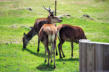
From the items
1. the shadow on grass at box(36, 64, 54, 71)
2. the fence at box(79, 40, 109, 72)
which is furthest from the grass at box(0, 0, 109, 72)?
the fence at box(79, 40, 109, 72)

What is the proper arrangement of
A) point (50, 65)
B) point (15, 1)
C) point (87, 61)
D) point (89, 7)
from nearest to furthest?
point (87, 61), point (50, 65), point (89, 7), point (15, 1)

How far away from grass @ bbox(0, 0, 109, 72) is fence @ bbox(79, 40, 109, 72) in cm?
358

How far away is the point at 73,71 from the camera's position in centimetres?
1091

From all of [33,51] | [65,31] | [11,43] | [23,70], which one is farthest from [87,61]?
[11,43]

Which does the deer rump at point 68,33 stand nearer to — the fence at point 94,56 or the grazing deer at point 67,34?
the grazing deer at point 67,34

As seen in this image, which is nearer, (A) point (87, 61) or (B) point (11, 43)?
(A) point (87, 61)

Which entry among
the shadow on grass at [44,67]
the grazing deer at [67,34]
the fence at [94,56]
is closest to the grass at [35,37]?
the shadow on grass at [44,67]

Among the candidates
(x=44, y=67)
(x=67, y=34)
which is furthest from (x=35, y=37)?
(x=44, y=67)

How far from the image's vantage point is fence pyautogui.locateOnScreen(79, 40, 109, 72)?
23.0 ft

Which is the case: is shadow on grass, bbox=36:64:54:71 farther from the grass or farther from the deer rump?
the deer rump

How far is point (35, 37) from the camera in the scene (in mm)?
18969

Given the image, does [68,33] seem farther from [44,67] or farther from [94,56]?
[94,56]

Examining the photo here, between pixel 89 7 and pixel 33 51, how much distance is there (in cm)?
2093

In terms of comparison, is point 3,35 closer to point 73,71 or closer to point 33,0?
point 73,71
